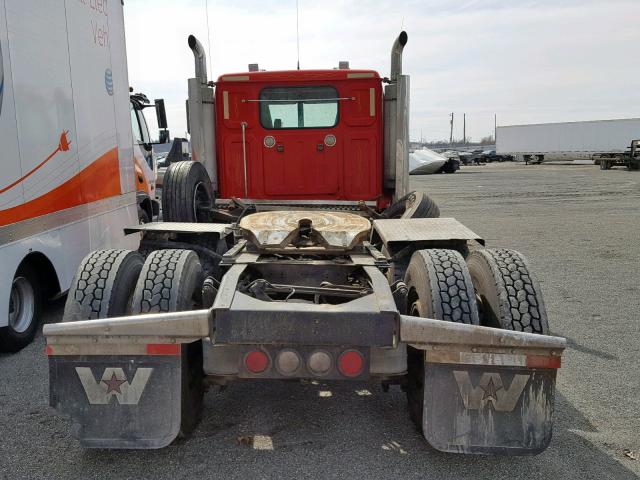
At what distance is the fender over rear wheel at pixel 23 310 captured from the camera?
495 centimetres

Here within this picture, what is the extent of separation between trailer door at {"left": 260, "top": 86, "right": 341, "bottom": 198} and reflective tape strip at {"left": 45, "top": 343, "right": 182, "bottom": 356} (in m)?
3.90

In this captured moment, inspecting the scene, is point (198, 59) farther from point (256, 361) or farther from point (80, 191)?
point (256, 361)

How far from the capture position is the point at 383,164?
6.56 metres

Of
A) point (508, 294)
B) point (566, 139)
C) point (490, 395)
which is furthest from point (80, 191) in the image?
point (566, 139)

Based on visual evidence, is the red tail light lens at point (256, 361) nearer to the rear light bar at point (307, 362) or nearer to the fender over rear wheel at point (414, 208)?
the rear light bar at point (307, 362)

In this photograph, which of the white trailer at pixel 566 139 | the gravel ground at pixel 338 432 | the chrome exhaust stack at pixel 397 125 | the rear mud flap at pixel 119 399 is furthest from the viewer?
the white trailer at pixel 566 139

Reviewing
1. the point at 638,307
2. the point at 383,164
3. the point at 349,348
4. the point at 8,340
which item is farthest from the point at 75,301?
the point at 638,307

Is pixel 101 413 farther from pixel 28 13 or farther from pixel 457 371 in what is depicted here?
pixel 28 13

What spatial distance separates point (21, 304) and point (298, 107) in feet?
11.5

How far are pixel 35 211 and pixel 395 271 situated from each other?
3.33 m


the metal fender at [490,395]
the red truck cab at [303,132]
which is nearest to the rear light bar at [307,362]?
the metal fender at [490,395]

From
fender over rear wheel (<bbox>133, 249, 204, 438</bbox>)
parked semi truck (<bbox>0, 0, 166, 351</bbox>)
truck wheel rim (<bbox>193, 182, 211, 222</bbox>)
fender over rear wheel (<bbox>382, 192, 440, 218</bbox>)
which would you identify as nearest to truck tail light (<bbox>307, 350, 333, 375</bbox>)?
fender over rear wheel (<bbox>133, 249, 204, 438</bbox>)

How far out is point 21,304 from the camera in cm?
527

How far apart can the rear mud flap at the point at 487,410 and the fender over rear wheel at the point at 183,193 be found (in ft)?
11.5
